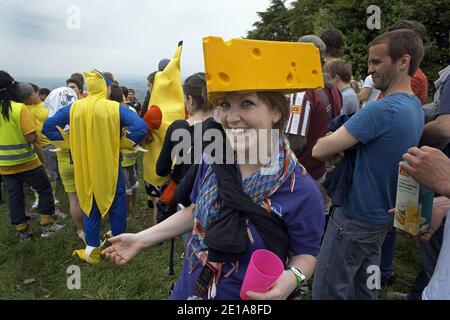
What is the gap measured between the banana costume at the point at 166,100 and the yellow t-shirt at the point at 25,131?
1.51 metres

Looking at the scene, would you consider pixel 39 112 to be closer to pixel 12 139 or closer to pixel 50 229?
pixel 12 139

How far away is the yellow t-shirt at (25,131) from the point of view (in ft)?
13.2

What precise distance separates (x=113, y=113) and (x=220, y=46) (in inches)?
96.6

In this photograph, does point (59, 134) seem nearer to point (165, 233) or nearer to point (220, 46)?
point (165, 233)

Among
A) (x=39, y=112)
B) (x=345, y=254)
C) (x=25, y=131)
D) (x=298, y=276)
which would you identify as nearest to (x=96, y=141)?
(x=25, y=131)

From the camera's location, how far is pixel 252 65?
4.26 ft

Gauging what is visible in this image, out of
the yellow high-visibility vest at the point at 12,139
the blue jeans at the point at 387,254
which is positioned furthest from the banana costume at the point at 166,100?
the blue jeans at the point at 387,254

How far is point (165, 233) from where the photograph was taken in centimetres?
161

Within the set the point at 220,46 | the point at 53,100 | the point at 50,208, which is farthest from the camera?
the point at 53,100

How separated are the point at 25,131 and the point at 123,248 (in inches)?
128

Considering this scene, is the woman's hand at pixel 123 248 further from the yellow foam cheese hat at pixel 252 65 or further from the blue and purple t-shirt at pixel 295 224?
the yellow foam cheese hat at pixel 252 65

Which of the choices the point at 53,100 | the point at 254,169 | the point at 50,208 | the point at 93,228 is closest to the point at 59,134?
the point at 93,228
